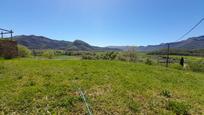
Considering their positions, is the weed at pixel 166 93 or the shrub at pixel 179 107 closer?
the shrub at pixel 179 107

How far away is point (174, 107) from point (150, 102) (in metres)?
0.69

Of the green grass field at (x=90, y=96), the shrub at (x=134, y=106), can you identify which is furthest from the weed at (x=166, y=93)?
the shrub at (x=134, y=106)

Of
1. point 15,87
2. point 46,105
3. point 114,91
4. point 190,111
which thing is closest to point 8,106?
point 46,105

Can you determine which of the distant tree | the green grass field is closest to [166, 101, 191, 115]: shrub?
the green grass field

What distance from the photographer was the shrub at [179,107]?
17.4ft

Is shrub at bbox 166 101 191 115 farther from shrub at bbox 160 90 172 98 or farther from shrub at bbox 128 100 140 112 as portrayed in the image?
shrub at bbox 128 100 140 112

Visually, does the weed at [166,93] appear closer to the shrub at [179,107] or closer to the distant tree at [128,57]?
the shrub at [179,107]

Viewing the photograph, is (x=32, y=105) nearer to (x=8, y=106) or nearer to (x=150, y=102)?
(x=8, y=106)

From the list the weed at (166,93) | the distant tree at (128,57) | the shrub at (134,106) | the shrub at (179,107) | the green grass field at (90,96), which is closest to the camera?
the green grass field at (90,96)

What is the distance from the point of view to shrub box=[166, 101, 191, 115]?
17.4ft

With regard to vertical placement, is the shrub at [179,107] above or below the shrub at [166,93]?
below

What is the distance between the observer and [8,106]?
4.90 m

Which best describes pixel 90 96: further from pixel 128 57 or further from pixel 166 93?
pixel 128 57

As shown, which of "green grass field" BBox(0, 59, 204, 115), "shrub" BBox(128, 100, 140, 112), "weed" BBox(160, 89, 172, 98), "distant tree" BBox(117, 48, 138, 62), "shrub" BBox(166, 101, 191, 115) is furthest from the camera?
"distant tree" BBox(117, 48, 138, 62)
